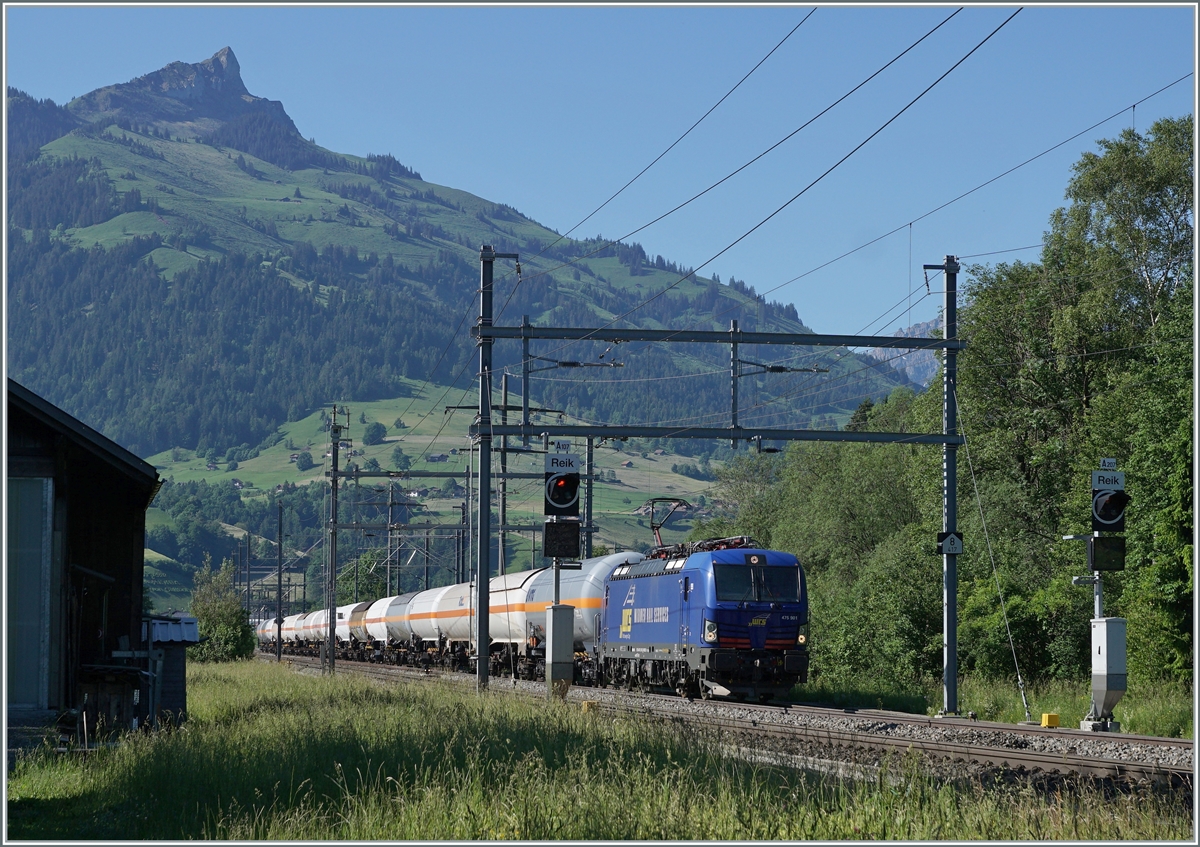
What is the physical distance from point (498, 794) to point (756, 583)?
17594 mm

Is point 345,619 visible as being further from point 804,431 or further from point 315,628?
point 804,431

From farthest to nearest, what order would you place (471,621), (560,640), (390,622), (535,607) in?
1. (390,622)
2. (471,621)
3. (535,607)
4. (560,640)

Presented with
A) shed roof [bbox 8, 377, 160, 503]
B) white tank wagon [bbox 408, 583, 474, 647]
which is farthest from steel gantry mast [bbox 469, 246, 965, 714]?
white tank wagon [bbox 408, 583, 474, 647]

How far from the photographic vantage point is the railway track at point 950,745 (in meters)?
14.4

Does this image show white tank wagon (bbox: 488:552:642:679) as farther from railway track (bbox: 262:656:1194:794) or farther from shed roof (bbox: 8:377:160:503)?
shed roof (bbox: 8:377:160:503)

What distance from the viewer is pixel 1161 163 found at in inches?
1747

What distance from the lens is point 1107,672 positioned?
1992 cm

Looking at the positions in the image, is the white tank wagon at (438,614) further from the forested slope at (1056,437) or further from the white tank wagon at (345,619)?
the white tank wagon at (345,619)

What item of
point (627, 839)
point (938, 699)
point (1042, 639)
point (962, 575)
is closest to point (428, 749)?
point (627, 839)

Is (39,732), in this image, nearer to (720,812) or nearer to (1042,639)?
(720,812)

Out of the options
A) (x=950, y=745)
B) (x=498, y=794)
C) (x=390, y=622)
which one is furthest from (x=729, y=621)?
(x=390, y=622)

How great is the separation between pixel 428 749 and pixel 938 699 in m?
16.8

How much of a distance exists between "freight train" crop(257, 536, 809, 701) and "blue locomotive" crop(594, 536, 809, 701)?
0.07 ft

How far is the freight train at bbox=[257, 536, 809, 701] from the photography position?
91.1 ft
